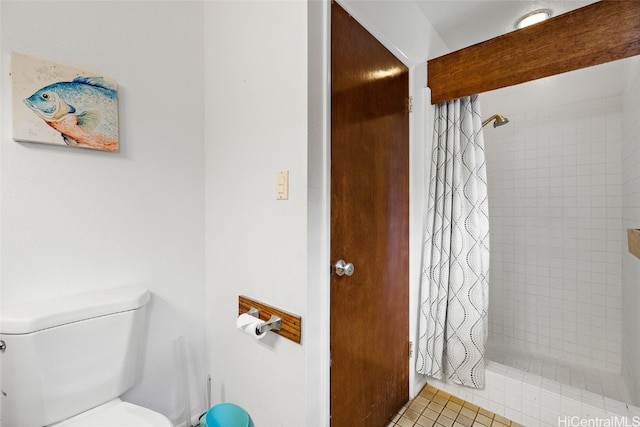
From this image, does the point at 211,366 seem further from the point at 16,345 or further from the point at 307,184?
the point at 307,184

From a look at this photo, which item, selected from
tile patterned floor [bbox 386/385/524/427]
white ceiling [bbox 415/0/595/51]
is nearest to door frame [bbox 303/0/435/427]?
tile patterned floor [bbox 386/385/524/427]

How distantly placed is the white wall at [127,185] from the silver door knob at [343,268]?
74cm

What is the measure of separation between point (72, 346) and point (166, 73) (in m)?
1.16

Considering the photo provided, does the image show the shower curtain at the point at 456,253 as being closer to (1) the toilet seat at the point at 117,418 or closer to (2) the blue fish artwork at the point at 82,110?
(1) the toilet seat at the point at 117,418

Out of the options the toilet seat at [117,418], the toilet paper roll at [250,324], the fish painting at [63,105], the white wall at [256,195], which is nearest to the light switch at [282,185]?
the white wall at [256,195]

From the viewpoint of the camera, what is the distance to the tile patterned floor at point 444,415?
1.47m

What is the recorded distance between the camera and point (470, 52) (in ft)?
4.96

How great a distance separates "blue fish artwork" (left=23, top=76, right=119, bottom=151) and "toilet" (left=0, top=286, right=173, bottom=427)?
60cm

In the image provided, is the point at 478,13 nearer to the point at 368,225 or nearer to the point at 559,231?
the point at 368,225

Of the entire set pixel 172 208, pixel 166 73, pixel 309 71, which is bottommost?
pixel 172 208

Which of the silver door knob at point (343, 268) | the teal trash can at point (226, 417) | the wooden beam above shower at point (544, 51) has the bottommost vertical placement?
the teal trash can at point (226, 417)

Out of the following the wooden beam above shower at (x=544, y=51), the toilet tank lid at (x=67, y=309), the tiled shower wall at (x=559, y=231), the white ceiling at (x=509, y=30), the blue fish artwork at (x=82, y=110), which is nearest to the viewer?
the toilet tank lid at (x=67, y=309)

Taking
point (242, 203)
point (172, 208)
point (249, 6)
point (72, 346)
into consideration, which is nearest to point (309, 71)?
point (249, 6)

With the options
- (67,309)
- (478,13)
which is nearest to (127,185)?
(67,309)
